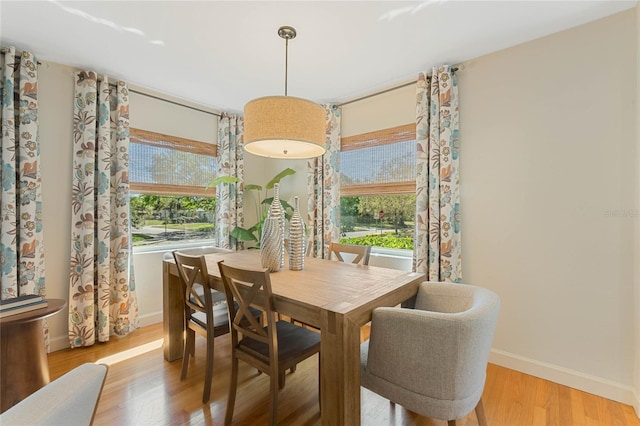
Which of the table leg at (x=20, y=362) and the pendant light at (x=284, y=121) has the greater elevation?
the pendant light at (x=284, y=121)

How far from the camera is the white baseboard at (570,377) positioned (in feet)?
5.80

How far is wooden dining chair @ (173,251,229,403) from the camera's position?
1.73m

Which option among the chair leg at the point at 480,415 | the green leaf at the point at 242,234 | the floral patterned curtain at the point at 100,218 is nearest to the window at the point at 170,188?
the floral patterned curtain at the point at 100,218

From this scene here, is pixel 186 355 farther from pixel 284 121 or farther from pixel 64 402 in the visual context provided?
pixel 284 121

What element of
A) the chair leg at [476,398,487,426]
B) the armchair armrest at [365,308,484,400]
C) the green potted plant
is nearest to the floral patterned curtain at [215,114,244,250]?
the green potted plant

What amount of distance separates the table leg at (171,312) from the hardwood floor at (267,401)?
0.11 metres

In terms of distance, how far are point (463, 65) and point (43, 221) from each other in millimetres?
3826

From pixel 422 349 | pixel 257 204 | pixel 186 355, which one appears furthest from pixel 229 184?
pixel 422 349

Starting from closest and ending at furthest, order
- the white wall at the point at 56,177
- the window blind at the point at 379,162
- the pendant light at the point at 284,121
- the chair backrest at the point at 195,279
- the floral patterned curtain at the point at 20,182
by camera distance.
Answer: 1. the pendant light at the point at 284,121
2. the chair backrest at the point at 195,279
3. the floral patterned curtain at the point at 20,182
4. the white wall at the point at 56,177
5. the window blind at the point at 379,162

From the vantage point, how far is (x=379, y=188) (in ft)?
9.93

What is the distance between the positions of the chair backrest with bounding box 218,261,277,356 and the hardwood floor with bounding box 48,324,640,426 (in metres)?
0.52

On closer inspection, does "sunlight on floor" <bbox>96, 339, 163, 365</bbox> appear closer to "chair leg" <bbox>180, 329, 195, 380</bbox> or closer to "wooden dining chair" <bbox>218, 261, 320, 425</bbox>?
"chair leg" <bbox>180, 329, 195, 380</bbox>

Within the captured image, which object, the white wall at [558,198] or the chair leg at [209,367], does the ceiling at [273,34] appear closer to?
the white wall at [558,198]

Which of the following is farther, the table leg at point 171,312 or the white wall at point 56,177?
the white wall at point 56,177
